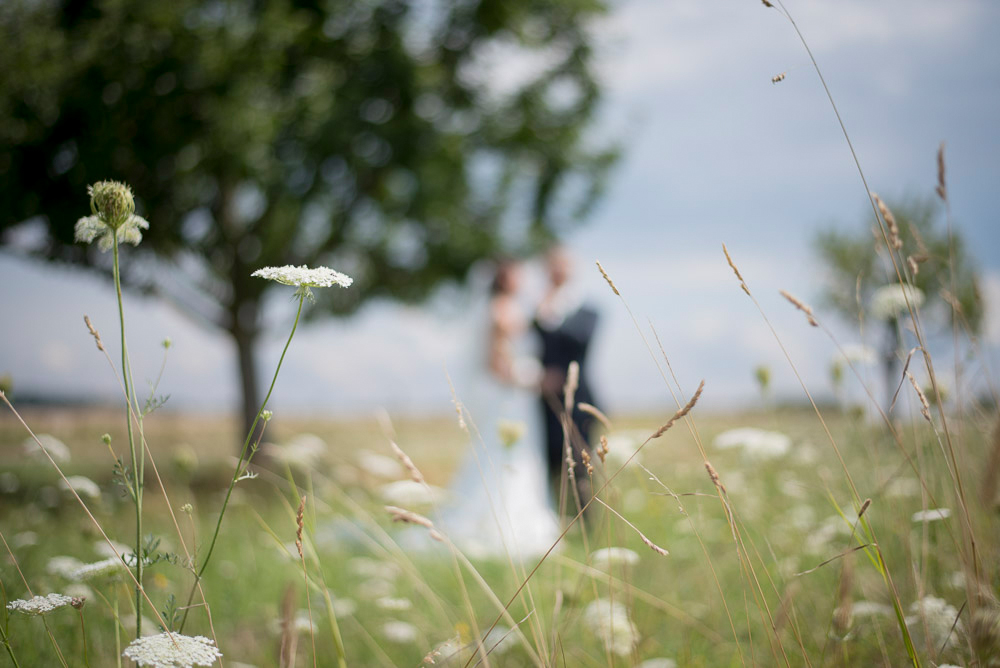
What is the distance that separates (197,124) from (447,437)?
10132 mm

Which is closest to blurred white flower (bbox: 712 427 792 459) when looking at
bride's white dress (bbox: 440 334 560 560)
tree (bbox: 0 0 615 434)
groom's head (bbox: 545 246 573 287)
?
bride's white dress (bbox: 440 334 560 560)

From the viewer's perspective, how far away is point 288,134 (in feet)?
26.7

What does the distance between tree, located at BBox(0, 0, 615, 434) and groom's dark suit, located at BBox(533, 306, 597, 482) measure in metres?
4.02

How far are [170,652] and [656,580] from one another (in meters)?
2.17

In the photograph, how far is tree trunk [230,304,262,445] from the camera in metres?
8.67

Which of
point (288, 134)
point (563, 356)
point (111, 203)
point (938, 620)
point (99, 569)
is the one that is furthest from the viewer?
point (288, 134)

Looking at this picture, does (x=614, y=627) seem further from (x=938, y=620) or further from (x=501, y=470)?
(x=501, y=470)

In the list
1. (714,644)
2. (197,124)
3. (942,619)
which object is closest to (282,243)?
(197,124)

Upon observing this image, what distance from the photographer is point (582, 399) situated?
16.7 ft

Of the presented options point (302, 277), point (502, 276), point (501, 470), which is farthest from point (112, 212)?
point (502, 276)

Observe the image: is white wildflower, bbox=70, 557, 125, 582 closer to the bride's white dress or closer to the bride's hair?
the bride's white dress

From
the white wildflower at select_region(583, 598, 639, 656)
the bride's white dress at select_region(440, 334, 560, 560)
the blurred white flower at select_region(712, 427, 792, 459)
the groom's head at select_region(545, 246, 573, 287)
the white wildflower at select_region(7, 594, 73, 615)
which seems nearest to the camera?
the white wildflower at select_region(7, 594, 73, 615)

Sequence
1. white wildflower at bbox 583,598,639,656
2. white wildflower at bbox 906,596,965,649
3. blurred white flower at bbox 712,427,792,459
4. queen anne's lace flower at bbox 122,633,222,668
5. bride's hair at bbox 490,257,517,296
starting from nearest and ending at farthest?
queen anne's lace flower at bbox 122,633,222,668 → white wildflower at bbox 906,596,965,649 → white wildflower at bbox 583,598,639,656 → blurred white flower at bbox 712,427,792,459 → bride's hair at bbox 490,257,517,296

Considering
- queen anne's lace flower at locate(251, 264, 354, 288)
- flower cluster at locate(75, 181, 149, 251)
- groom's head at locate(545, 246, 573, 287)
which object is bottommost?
groom's head at locate(545, 246, 573, 287)
